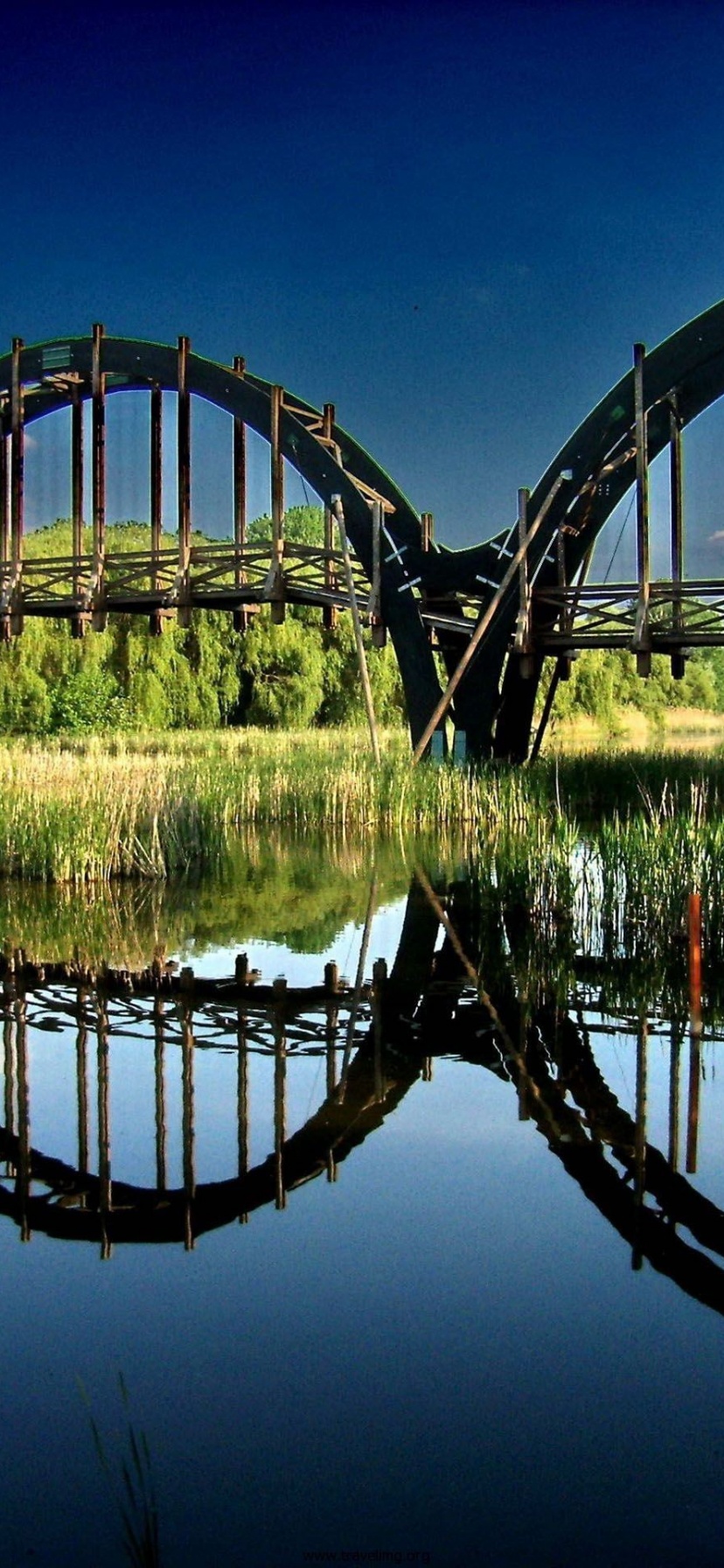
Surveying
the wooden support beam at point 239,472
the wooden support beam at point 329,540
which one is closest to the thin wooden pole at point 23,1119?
the wooden support beam at point 329,540

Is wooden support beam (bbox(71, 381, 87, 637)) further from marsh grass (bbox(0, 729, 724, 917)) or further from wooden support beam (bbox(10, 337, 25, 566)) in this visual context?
marsh grass (bbox(0, 729, 724, 917))

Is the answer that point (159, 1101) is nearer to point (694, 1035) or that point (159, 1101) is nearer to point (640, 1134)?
point (640, 1134)

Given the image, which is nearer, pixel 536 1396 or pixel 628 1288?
pixel 536 1396

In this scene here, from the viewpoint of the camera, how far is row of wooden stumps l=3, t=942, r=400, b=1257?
494 cm

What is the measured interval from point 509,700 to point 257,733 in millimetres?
13111

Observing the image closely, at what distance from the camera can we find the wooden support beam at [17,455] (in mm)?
21172

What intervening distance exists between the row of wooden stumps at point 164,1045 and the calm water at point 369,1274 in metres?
0.02

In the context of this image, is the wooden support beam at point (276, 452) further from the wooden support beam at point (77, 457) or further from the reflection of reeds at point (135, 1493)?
the reflection of reeds at point (135, 1493)

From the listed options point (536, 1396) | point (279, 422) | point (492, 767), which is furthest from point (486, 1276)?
point (279, 422)

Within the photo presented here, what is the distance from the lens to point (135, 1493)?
3.11 meters

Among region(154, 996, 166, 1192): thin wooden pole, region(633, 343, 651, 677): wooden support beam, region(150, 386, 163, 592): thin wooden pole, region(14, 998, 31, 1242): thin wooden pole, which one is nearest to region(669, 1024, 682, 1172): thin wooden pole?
region(154, 996, 166, 1192): thin wooden pole

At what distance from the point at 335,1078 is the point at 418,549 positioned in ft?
43.6

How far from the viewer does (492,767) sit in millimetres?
17016

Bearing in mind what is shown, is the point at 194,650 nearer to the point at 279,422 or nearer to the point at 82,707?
the point at 82,707
